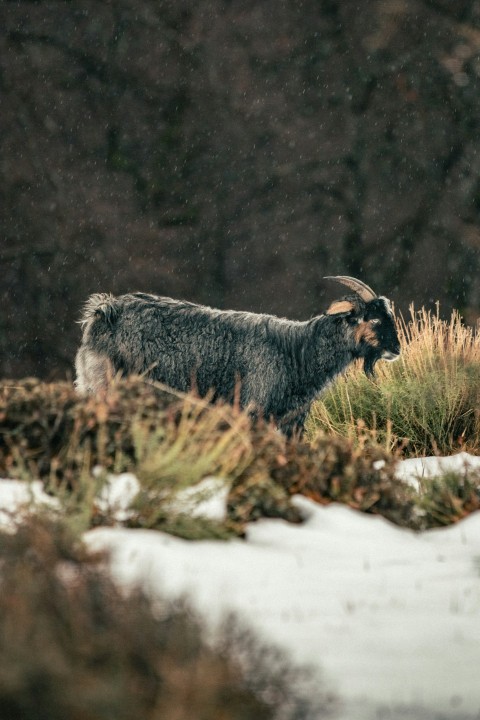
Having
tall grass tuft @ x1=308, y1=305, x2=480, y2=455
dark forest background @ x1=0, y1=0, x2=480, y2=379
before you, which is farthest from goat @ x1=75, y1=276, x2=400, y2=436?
dark forest background @ x1=0, y1=0, x2=480, y2=379

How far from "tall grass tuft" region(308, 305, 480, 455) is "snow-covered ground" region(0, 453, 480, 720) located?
408 cm

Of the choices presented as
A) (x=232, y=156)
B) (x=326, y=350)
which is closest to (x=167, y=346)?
(x=326, y=350)

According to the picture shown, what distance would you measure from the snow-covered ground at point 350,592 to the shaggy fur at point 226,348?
374cm

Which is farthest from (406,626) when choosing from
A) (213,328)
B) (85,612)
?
(213,328)

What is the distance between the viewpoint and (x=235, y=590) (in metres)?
4.54

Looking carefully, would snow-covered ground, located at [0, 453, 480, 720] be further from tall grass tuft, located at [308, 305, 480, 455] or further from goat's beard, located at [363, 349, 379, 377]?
tall grass tuft, located at [308, 305, 480, 455]

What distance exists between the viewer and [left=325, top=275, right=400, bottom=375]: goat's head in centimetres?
998

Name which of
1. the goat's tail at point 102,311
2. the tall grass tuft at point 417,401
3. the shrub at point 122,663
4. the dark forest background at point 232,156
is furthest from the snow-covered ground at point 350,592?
the dark forest background at point 232,156

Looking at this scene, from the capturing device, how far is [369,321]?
10.1m

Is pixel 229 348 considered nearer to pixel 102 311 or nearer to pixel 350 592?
pixel 102 311

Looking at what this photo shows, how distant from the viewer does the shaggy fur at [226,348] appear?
9789mm

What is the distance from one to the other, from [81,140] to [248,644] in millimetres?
13772

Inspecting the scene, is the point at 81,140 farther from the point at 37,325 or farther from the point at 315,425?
the point at 315,425

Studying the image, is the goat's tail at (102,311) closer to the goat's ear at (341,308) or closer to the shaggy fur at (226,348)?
the shaggy fur at (226,348)
